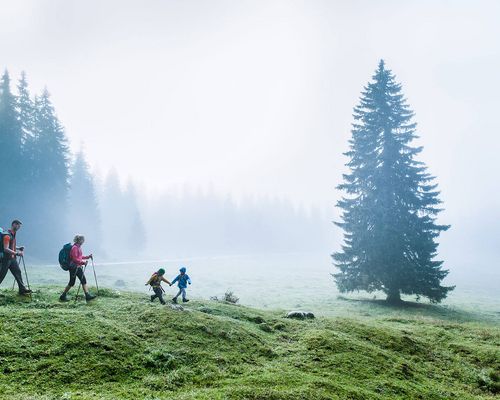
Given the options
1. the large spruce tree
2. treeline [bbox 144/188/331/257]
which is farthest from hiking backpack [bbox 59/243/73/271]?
treeline [bbox 144/188/331/257]

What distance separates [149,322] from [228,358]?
8.49ft

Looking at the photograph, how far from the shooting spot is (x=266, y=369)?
7344 mm

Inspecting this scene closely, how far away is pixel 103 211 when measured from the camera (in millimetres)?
89812

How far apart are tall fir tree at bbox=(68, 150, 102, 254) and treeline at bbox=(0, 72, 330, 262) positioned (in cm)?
18

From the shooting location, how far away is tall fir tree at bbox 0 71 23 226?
4488 cm

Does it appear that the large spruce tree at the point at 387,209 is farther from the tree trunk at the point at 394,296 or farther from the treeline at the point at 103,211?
the treeline at the point at 103,211

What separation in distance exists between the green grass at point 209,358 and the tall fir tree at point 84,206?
182ft

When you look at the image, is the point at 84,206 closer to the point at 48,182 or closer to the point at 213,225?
the point at 48,182

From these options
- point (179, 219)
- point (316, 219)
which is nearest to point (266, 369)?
point (179, 219)

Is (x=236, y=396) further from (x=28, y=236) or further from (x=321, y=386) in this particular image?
(x=28, y=236)

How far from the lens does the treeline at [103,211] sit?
46.8 metres

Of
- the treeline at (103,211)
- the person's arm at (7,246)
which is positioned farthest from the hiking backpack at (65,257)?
the treeline at (103,211)

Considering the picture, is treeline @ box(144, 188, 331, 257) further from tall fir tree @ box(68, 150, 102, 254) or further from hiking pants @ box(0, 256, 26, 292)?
hiking pants @ box(0, 256, 26, 292)

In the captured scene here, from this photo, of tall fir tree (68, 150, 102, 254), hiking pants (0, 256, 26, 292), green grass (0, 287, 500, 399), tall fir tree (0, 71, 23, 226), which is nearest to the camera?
green grass (0, 287, 500, 399)
